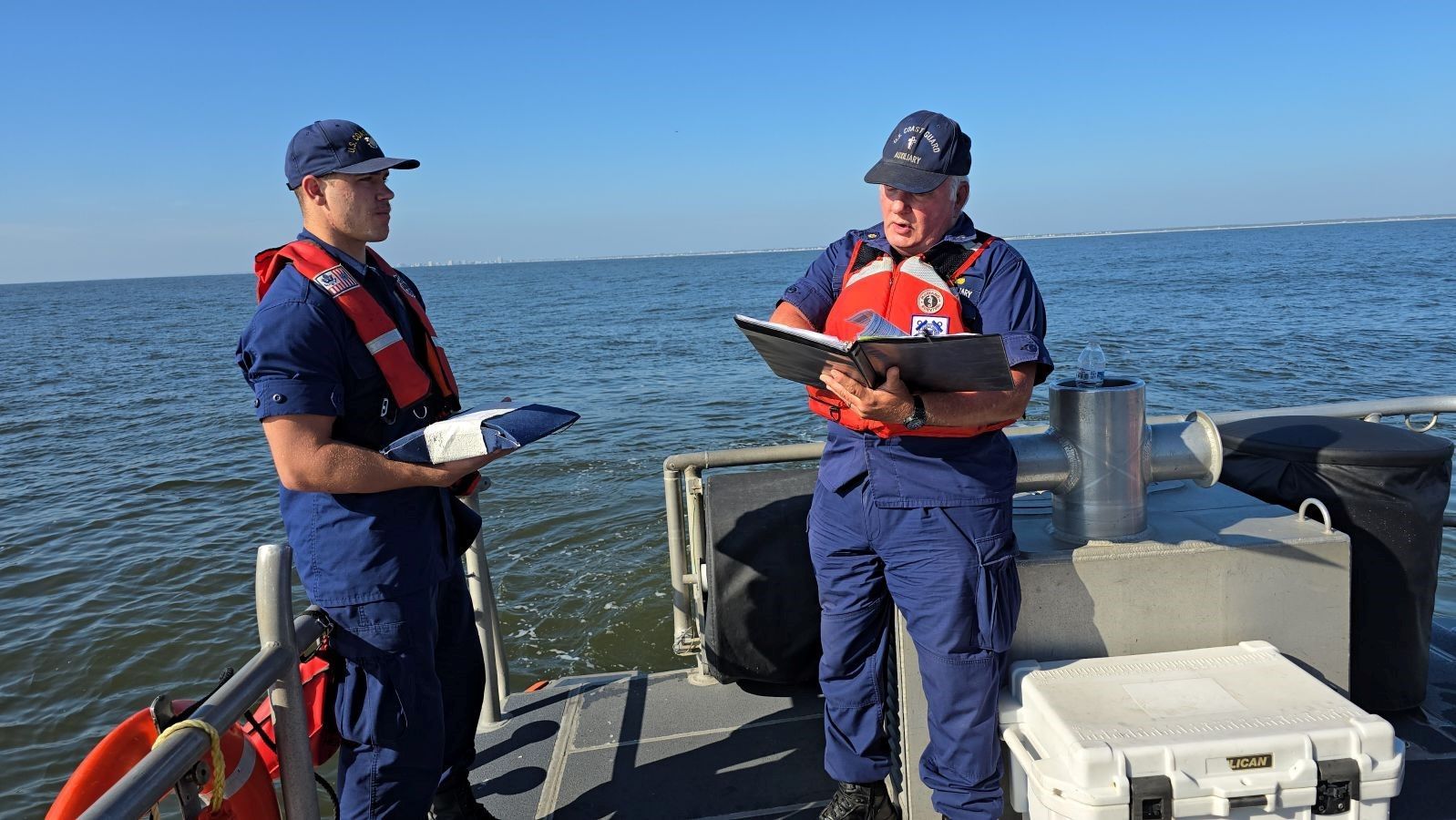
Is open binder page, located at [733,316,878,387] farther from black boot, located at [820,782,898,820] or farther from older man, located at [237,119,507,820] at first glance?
black boot, located at [820,782,898,820]

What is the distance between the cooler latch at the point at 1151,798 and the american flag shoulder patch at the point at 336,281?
7.39ft

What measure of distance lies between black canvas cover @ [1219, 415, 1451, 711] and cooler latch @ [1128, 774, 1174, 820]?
1365 millimetres

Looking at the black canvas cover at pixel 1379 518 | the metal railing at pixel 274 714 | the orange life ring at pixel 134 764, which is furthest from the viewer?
the black canvas cover at pixel 1379 518

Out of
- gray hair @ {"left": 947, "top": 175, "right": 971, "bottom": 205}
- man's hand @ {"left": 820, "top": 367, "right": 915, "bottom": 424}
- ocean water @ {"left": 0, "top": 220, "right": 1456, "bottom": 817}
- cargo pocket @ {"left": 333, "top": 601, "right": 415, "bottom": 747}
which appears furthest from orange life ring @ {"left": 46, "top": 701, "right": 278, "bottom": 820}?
ocean water @ {"left": 0, "top": 220, "right": 1456, "bottom": 817}

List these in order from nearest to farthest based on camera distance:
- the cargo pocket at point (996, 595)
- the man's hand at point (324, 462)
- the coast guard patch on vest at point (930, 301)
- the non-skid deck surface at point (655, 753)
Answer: the man's hand at point (324, 462) → the cargo pocket at point (996, 595) → the coast guard patch on vest at point (930, 301) → the non-skid deck surface at point (655, 753)

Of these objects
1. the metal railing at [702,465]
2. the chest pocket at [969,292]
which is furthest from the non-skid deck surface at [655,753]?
the chest pocket at [969,292]

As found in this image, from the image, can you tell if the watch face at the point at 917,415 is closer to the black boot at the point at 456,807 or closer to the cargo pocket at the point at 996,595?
the cargo pocket at the point at 996,595

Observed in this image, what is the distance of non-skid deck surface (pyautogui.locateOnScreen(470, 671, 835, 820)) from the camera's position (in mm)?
3064

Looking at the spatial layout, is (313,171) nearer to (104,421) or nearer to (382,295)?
(382,295)

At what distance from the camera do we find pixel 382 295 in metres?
2.59

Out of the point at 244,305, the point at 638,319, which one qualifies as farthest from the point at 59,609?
the point at 244,305

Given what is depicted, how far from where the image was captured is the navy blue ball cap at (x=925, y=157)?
2514 millimetres

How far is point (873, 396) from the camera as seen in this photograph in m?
2.27

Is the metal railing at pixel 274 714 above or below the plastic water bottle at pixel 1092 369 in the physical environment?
below
